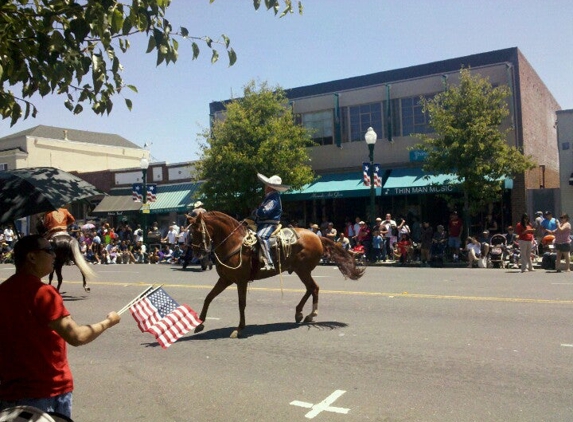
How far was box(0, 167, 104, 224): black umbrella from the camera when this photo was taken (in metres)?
4.86

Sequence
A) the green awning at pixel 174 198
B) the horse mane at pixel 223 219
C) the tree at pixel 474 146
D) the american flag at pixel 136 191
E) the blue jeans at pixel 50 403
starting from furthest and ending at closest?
the green awning at pixel 174 198 → the american flag at pixel 136 191 → the tree at pixel 474 146 → the horse mane at pixel 223 219 → the blue jeans at pixel 50 403

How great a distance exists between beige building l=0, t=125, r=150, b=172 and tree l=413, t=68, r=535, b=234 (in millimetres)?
33892

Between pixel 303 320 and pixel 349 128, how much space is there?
70.6 ft

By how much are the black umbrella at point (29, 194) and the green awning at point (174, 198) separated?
1094 inches

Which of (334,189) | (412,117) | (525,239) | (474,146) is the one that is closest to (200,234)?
(525,239)

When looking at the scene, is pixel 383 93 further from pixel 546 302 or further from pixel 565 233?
pixel 546 302

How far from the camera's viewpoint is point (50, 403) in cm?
374

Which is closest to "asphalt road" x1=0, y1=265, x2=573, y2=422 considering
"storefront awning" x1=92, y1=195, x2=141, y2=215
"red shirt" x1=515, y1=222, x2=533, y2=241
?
"red shirt" x1=515, y1=222, x2=533, y2=241

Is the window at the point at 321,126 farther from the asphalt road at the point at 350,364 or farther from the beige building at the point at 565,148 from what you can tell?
the asphalt road at the point at 350,364

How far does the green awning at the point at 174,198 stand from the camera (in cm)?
3353

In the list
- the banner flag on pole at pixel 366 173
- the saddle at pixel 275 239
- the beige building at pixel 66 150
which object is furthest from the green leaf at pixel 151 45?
the beige building at pixel 66 150

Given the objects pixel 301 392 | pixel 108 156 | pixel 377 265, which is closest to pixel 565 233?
pixel 377 265

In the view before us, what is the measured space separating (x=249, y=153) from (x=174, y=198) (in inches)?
355

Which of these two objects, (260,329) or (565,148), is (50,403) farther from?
(565,148)
